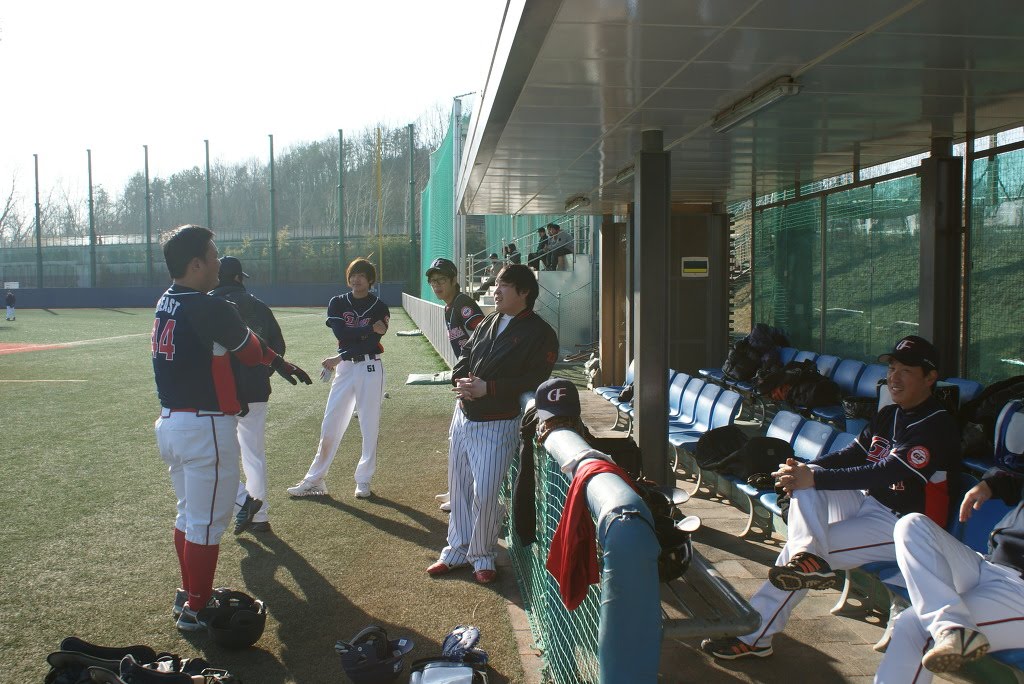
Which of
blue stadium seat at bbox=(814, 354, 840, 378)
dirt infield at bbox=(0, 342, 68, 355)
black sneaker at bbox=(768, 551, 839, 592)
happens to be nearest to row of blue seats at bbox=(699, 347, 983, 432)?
blue stadium seat at bbox=(814, 354, 840, 378)

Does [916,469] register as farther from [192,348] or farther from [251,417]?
[251,417]

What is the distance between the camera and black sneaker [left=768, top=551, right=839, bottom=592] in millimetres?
3621

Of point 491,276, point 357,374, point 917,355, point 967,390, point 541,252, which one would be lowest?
point 967,390

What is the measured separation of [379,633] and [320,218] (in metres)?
67.6

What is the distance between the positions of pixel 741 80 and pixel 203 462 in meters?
3.78

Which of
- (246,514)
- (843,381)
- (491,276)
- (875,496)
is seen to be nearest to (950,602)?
A: (875,496)

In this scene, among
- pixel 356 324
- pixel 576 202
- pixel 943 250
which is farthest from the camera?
pixel 576 202

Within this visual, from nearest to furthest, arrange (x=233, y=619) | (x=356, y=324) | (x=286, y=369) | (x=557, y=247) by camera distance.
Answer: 1. (x=233, y=619)
2. (x=286, y=369)
3. (x=356, y=324)
4. (x=557, y=247)

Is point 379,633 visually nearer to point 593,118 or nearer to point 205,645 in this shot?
point 205,645

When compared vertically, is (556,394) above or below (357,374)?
above

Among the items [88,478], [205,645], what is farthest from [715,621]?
[88,478]

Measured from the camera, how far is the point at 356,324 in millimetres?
6617

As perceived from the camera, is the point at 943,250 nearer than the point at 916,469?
No

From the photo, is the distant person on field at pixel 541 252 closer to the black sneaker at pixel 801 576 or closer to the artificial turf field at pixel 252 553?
the artificial turf field at pixel 252 553
